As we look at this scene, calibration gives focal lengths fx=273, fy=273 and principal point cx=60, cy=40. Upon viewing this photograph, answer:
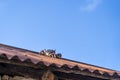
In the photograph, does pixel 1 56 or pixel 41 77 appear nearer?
pixel 1 56

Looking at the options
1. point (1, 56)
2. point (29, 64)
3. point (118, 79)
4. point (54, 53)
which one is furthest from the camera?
point (54, 53)

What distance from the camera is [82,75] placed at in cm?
678

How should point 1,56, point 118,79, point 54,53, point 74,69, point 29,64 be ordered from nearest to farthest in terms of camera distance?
point 1,56 < point 29,64 < point 74,69 < point 118,79 < point 54,53

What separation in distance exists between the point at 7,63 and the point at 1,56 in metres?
0.32

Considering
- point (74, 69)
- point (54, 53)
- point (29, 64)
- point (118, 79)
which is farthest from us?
point (54, 53)

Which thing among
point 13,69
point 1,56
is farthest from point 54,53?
point 1,56

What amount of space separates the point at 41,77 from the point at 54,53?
9.44 ft

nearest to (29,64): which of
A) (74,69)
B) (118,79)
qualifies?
(74,69)

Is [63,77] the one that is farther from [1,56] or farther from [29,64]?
[1,56]

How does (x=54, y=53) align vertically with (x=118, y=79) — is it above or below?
above

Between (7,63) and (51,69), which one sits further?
(51,69)

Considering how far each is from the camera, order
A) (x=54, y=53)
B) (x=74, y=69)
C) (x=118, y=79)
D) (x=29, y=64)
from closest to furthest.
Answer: (x=29, y=64) < (x=74, y=69) < (x=118, y=79) < (x=54, y=53)

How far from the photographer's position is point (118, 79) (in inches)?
279

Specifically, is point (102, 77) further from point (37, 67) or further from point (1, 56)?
point (1, 56)
